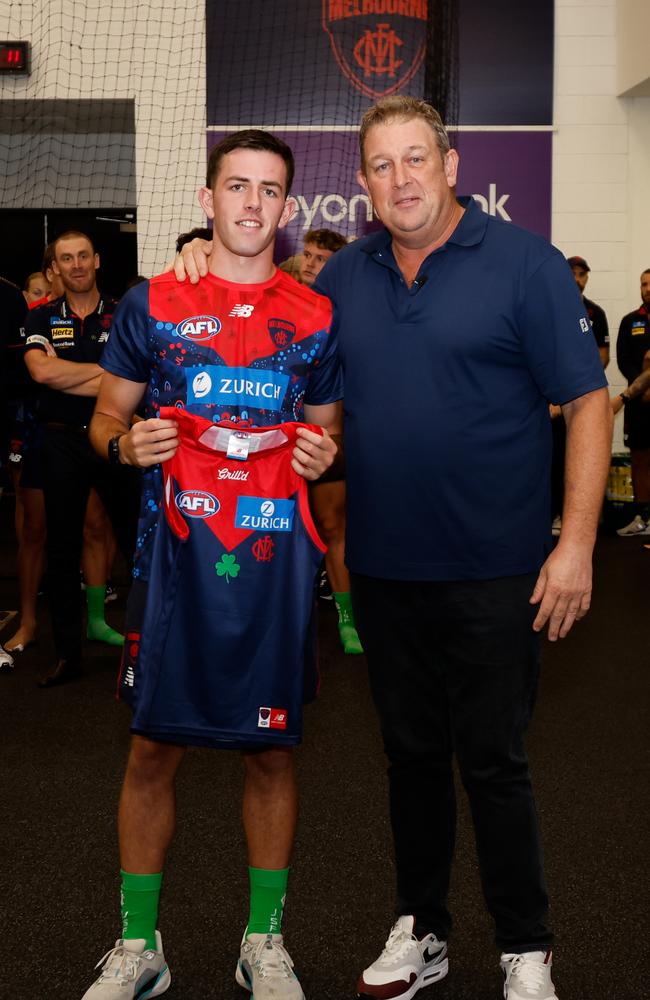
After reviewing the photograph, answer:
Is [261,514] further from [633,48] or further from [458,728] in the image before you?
[633,48]

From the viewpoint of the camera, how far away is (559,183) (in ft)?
28.9

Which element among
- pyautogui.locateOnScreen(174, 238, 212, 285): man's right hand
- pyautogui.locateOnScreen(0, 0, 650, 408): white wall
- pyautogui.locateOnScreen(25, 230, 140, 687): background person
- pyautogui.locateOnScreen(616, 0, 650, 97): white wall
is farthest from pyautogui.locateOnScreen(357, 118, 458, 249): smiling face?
pyautogui.locateOnScreen(616, 0, 650, 97): white wall

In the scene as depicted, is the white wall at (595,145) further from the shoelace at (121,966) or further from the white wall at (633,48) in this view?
the shoelace at (121,966)

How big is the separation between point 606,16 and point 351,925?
324 inches

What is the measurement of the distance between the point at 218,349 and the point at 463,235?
48cm

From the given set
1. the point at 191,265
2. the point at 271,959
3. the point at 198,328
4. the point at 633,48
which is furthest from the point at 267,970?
the point at 633,48

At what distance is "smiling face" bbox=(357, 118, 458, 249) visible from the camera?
1.95 m

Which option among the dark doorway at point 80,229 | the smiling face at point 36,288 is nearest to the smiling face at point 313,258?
the smiling face at point 36,288

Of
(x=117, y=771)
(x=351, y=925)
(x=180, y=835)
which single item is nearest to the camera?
(x=351, y=925)

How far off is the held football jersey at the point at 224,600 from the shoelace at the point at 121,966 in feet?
1.50

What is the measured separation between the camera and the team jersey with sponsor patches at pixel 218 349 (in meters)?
1.95

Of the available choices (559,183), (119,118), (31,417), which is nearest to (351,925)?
(31,417)

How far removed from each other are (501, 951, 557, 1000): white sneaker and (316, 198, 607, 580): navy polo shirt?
708 millimetres

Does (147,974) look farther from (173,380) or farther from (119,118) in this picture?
(119,118)
